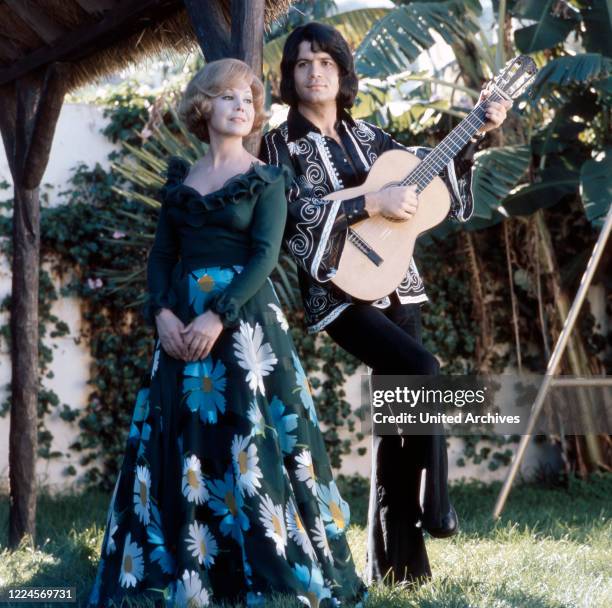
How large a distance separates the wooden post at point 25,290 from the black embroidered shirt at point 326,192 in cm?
173

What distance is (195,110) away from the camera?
2986 millimetres

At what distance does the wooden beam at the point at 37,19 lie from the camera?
163 inches

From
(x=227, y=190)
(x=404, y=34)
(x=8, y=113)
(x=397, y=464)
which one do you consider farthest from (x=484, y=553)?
(x=404, y=34)

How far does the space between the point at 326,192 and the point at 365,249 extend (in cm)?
23

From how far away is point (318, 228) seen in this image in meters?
3.04

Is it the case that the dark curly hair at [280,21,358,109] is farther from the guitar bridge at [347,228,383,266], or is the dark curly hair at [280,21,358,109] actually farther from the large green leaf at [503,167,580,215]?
the large green leaf at [503,167,580,215]

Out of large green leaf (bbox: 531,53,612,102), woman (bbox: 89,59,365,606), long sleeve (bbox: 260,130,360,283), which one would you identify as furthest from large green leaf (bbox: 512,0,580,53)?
woman (bbox: 89,59,365,606)

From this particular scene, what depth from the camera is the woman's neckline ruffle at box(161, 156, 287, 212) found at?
285 centimetres

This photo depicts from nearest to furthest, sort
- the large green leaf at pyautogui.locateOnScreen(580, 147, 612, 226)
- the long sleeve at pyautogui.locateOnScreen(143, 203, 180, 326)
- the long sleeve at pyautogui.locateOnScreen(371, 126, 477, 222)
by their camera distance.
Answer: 1. the long sleeve at pyautogui.locateOnScreen(143, 203, 180, 326)
2. the long sleeve at pyautogui.locateOnScreen(371, 126, 477, 222)
3. the large green leaf at pyautogui.locateOnScreen(580, 147, 612, 226)

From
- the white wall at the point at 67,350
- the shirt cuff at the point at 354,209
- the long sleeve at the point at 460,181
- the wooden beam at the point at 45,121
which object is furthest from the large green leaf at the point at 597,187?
the wooden beam at the point at 45,121

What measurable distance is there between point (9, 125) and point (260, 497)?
9.28ft

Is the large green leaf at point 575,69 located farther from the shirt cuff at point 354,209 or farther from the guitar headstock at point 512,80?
the shirt cuff at point 354,209

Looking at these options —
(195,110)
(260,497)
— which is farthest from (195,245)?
(260,497)

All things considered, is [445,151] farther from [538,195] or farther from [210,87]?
[538,195]
